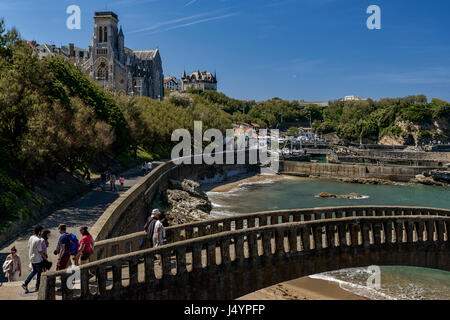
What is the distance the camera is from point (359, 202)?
158ft

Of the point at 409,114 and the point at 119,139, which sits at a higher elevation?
the point at 409,114

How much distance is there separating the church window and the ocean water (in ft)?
173

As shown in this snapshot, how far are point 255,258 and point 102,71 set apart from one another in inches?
3736

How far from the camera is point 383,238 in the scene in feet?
46.4

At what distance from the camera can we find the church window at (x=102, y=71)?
97.6 meters

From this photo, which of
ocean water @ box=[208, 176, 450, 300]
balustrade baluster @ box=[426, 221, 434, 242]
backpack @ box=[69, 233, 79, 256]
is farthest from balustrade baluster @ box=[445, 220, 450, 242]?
backpack @ box=[69, 233, 79, 256]

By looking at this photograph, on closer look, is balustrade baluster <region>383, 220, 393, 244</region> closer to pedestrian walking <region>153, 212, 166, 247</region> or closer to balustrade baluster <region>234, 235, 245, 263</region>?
balustrade baluster <region>234, 235, 245, 263</region>

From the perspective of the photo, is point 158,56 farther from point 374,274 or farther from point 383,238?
point 383,238

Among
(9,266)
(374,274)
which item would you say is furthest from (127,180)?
(9,266)

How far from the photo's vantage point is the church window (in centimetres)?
9756
